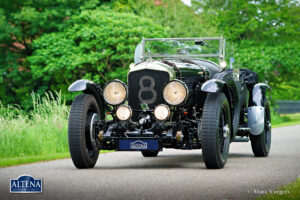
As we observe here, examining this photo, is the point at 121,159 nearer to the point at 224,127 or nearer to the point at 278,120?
the point at 224,127

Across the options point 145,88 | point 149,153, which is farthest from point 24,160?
point 145,88

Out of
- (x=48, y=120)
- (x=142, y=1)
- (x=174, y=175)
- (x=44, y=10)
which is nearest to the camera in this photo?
(x=174, y=175)

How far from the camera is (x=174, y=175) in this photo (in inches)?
322

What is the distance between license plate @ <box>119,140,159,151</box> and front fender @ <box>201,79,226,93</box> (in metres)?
1.10

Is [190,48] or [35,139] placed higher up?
[190,48]

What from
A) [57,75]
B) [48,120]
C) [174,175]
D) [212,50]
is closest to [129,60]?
[57,75]

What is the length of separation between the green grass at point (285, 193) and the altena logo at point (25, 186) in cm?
248

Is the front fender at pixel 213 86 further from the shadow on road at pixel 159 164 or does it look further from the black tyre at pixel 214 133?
the shadow on road at pixel 159 164

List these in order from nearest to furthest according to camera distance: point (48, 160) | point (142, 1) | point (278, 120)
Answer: point (48, 160) < point (142, 1) < point (278, 120)

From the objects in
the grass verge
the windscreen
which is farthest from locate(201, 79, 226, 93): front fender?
the grass verge

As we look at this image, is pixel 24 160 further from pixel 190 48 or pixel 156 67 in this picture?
pixel 190 48

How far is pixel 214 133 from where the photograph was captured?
862 centimetres

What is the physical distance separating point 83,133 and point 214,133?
203cm

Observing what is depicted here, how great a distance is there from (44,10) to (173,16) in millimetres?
6039
